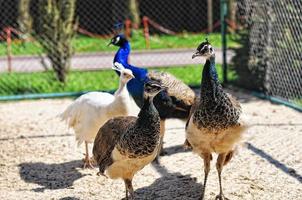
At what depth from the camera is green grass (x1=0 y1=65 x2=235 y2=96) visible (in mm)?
10312

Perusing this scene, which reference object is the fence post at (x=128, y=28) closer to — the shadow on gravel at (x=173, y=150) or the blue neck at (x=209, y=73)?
the shadow on gravel at (x=173, y=150)

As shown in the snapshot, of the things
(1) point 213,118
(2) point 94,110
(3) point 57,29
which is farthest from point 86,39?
(1) point 213,118

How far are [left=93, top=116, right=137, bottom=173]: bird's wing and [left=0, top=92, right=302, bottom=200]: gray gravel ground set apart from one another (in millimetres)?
460

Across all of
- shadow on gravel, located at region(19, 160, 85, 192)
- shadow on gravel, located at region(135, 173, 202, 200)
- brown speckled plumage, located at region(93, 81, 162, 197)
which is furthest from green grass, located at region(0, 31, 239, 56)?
brown speckled plumage, located at region(93, 81, 162, 197)

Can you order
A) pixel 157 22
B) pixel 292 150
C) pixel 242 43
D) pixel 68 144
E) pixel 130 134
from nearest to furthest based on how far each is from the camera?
pixel 130 134 → pixel 292 150 → pixel 68 144 → pixel 242 43 → pixel 157 22

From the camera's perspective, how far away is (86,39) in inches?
722

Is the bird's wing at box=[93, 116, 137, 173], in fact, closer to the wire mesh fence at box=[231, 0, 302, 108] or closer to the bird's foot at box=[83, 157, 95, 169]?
the bird's foot at box=[83, 157, 95, 169]

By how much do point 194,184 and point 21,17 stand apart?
13135 millimetres

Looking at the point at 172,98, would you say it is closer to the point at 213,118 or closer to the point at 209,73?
the point at 209,73

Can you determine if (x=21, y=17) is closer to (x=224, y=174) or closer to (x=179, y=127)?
(x=179, y=127)

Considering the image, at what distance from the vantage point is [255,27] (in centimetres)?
927

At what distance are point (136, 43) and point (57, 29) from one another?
7.56 m

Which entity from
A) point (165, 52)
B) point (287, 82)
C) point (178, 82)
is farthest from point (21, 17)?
point (178, 82)

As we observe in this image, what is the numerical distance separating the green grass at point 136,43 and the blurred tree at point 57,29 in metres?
4.75
